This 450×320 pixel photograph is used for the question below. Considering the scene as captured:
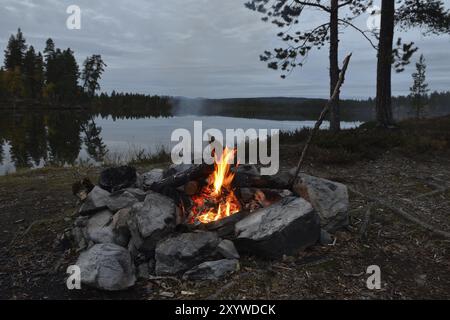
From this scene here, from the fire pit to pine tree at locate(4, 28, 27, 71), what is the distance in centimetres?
8644

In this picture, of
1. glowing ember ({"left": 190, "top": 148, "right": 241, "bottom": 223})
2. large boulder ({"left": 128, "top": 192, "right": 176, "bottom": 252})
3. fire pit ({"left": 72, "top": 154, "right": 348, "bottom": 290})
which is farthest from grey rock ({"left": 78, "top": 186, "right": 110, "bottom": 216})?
glowing ember ({"left": 190, "top": 148, "right": 241, "bottom": 223})

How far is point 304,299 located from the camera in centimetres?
451

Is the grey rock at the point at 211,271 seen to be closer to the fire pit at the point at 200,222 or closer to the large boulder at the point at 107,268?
the fire pit at the point at 200,222

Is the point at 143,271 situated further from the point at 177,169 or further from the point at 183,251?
the point at 177,169

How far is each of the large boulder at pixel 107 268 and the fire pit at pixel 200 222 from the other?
0.01 meters

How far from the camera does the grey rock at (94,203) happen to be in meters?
6.37

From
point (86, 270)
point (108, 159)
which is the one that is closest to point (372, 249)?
point (86, 270)

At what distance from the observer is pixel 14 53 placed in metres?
79.8

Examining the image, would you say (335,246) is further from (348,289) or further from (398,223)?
(398,223)

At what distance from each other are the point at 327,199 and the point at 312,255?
116 centimetres

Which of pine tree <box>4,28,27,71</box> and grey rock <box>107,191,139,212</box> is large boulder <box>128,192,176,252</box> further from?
pine tree <box>4,28,27,71</box>

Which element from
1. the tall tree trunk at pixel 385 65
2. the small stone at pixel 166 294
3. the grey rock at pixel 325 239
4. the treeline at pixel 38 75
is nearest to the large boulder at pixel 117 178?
the small stone at pixel 166 294

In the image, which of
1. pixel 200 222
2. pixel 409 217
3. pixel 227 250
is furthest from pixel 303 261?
pixel 409 217

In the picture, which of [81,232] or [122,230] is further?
[81,232]
